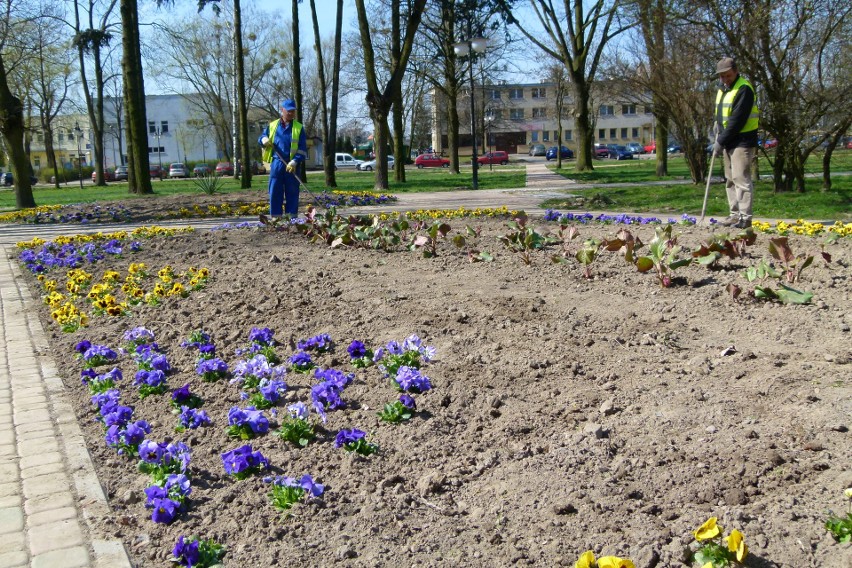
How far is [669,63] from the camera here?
16.9 m

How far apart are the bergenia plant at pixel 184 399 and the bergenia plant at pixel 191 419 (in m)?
0.23

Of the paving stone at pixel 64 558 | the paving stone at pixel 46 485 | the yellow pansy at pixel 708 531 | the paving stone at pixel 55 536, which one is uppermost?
the yellow pansy at pixel 708 531

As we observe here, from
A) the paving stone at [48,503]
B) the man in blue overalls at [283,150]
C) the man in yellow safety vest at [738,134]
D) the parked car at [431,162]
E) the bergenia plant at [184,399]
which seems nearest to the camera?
the paving stone at [48,503]

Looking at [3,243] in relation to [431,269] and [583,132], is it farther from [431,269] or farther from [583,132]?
[583,132]

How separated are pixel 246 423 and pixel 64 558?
1001mm

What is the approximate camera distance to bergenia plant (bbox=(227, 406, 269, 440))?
3455mm

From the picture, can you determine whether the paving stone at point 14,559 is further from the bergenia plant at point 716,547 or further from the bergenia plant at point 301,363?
the bergenia plant at point 716,547

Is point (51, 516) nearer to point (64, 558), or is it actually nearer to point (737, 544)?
point (64, 558)

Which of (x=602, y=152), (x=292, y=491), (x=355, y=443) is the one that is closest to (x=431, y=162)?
(x=602, y=152)

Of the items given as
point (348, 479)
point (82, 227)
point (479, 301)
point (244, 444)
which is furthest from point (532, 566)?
point (82, 227)

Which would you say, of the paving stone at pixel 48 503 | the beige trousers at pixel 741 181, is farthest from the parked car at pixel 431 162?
the paving stone at pixel 48 503

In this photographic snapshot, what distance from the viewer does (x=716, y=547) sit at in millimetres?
2266

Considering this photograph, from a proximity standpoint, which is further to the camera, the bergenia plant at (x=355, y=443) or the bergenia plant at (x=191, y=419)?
the bergenia plant at (x=191, y=419)

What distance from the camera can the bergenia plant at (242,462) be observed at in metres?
3.04
